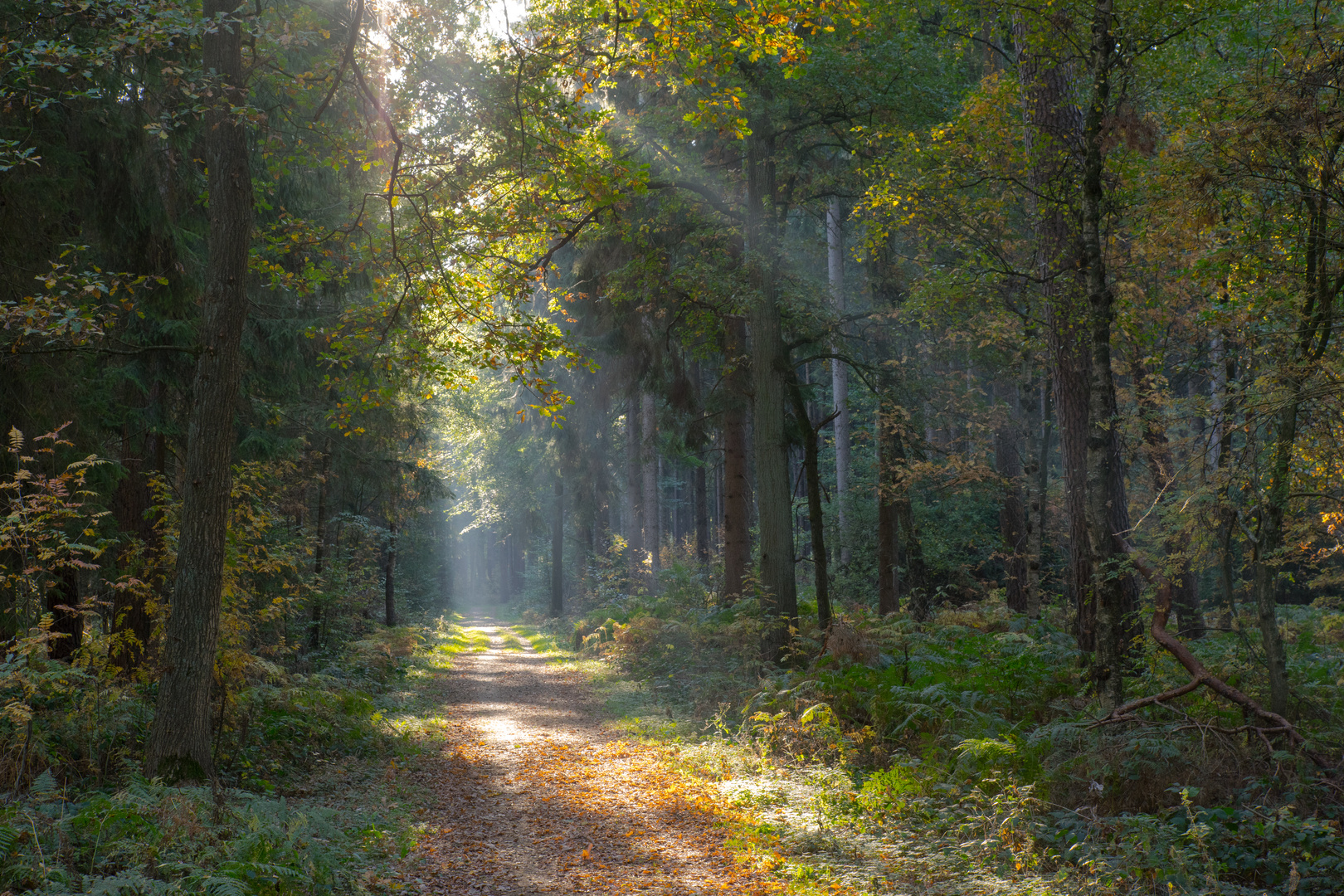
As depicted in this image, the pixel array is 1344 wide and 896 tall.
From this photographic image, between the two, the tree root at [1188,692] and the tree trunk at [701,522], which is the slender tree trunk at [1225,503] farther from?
the tree trunk at [701,522]

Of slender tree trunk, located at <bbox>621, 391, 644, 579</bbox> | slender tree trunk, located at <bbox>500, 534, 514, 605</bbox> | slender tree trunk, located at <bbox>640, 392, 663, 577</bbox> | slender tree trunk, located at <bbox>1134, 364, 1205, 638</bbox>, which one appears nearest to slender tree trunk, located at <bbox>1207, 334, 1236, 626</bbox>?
slender tree trunk, located at <bbox>1134, 364, 1205, 638</bbox>

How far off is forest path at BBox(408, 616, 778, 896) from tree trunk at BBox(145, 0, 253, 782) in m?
2.20

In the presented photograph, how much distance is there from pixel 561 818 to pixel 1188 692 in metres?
5.40

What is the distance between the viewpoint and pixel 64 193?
24.6 feet

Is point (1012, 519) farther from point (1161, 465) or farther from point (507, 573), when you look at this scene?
point (507, 573)

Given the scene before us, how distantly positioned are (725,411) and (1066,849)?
1144 cm

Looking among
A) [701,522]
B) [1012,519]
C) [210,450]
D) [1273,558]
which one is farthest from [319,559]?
[1273,558]

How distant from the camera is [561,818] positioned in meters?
6.95

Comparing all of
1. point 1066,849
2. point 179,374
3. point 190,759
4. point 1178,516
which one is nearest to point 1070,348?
point 1178,516

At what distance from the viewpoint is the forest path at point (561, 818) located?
5.45m

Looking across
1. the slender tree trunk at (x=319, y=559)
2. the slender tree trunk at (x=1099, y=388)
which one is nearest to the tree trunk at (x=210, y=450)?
the slender tree trunk at (x=1099, y=388)

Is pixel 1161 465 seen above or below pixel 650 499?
below

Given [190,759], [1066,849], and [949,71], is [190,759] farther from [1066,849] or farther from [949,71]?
[949,71]

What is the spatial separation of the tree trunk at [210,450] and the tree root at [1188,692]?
7273 millimetres
